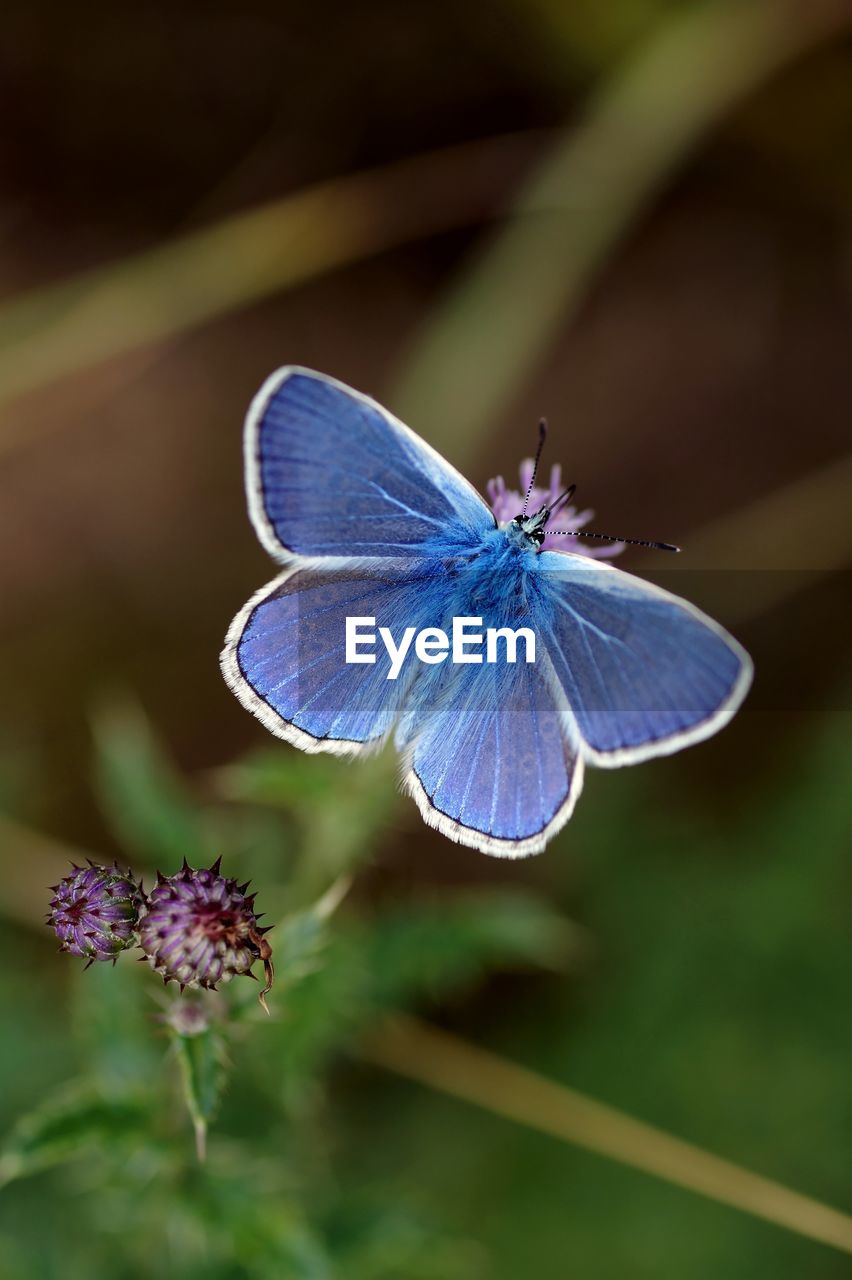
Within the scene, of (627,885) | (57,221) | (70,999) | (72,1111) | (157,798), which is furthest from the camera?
(57,221)

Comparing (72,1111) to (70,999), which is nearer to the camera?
(72,1111)

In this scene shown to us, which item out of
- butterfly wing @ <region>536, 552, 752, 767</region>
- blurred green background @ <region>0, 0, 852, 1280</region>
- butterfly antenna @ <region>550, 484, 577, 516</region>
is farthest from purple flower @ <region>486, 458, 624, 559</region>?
blurred green background @ <region>0, 0, 852, 1280</region>

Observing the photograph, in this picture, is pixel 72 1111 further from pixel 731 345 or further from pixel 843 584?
pixel 731 345

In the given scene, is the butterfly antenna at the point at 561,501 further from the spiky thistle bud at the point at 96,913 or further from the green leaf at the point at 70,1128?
the green leaf at the point at 70,1128

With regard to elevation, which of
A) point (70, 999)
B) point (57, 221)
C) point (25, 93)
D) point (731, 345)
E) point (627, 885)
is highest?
point (25, 93)

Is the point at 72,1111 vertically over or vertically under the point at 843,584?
under

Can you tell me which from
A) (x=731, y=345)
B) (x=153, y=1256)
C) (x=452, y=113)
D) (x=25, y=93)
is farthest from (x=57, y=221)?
(x=153, y=1256)

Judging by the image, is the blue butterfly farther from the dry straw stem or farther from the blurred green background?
the dry straw stem

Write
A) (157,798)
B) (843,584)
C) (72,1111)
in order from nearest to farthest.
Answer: (72,1111)
(157,798)
(843,584)
